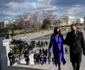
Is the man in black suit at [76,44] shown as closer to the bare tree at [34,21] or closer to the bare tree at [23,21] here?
the bare tree at [23,21]

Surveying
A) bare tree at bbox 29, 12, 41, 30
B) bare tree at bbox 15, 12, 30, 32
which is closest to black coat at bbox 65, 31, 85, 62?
bare tree at bbox 15, 12, 30, 32

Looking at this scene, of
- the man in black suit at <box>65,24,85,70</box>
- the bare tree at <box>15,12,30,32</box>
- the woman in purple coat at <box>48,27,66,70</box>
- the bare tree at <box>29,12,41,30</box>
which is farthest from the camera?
the bare tree at <box>29,12,41,30</box>

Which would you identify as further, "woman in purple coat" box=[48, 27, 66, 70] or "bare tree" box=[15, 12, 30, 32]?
"bare tree" box=[15, 12, 30, 32]

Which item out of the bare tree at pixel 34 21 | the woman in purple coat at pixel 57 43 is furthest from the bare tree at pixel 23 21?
the woman in purple coat at pixel 57 43

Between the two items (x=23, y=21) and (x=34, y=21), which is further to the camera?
(x=34, y=21)

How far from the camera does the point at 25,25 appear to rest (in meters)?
84.2

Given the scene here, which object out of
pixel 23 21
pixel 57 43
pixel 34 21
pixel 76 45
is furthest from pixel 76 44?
pixel 34 21

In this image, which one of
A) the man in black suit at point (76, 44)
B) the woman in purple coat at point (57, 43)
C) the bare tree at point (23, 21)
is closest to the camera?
the man in black suit at point (76, 44)

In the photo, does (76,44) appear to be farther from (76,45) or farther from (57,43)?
(57,43)

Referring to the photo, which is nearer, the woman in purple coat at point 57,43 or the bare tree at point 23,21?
the woman in purple coat at point 57,43

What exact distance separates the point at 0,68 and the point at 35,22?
287 feet

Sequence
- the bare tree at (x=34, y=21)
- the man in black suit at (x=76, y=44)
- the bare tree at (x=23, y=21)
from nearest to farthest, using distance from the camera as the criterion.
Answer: the man in black suit at (x=76, y=44) < the bare tree at (x=23, y=21) < the bare tree at (x=34, y=21)

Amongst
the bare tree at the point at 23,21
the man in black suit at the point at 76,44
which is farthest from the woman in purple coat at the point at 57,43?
the bare tree at the point at 23,21

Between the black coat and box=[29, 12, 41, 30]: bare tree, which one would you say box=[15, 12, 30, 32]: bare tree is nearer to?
box=[29, 12, 41, 30]: bare tree
